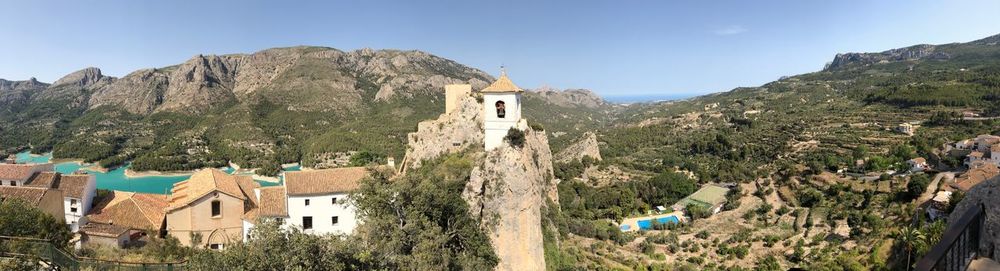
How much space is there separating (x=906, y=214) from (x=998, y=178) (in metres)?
38.4

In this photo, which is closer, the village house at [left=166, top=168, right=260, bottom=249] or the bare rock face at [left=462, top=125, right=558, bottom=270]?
the village house at [left=166, top=168, right=260, bottom=249]

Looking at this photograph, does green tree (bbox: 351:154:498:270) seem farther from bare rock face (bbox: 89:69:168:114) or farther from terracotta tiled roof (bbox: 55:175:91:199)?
bare rock face (bbox: 89:69:168:114)

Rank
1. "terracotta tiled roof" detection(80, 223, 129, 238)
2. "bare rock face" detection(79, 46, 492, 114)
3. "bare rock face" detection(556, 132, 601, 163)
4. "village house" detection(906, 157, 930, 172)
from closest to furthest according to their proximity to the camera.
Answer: "terracotta tiled roof" detection(80, 223, 129, 238) < "village house" detection(906, 157, 930, 172) < "bare rock face" detection(556, 132, 601, 163) < "bare rock face" detection(79, 46, 492, 114)

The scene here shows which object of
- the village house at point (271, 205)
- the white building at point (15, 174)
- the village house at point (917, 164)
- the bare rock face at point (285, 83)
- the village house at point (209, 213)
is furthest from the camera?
the bare rock face at point (285, 83)

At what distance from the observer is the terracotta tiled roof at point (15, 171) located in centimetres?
2517

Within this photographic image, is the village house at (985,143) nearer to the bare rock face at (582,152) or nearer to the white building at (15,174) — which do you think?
the bare rock face at (582,152)

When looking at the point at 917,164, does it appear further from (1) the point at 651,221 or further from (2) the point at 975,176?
(1) the point at 651,221

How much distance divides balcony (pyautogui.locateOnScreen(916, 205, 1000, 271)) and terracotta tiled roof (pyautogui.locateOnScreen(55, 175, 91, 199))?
31.7 meters

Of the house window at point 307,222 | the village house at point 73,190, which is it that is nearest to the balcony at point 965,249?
the house window at point 307,222

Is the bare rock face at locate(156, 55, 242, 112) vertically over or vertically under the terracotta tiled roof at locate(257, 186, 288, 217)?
over

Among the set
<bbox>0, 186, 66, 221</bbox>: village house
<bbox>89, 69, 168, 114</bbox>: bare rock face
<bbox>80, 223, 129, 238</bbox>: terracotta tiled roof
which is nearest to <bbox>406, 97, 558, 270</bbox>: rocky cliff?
<bbox>80, 223, 129, 238</bbox>: terracotta tiled roof

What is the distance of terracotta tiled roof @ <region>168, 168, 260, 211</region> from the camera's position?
24109 millimetres

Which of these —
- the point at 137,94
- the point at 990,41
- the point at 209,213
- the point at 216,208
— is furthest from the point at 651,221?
the point at 990,41

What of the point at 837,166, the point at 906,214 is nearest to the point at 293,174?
the point at 906,214
